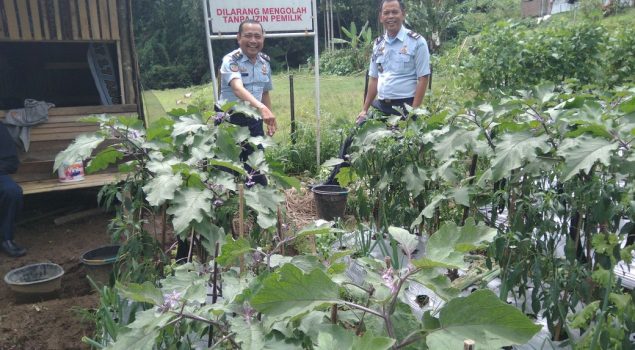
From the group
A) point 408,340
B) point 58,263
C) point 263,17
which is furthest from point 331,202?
point 408,340

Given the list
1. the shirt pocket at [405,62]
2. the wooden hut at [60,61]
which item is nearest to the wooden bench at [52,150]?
the wooden hut at [60,61]

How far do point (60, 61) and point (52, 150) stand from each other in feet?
5.93

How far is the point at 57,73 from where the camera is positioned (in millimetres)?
6445

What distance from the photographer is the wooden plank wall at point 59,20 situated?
480 cm

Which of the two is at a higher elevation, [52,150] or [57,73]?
[57,73]

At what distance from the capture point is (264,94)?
4.66m

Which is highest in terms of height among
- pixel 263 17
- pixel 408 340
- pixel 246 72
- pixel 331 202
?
pixel 263 17

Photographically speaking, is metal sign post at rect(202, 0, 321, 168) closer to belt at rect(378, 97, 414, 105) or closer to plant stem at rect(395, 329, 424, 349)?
belt at rect(378, 97, 414, 105)

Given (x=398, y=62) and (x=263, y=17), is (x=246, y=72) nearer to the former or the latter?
(x=398, y=62)

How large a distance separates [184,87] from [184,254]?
21679 mm

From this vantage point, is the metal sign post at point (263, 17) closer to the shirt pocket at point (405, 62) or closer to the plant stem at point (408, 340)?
the shirt pocket at point (405, 62)

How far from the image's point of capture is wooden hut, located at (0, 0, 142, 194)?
4.85 meters

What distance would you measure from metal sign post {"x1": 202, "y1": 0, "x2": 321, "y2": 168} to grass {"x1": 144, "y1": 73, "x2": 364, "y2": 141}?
4.82ft

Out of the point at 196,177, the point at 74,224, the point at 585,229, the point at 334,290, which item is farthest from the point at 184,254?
the point at 74,224
